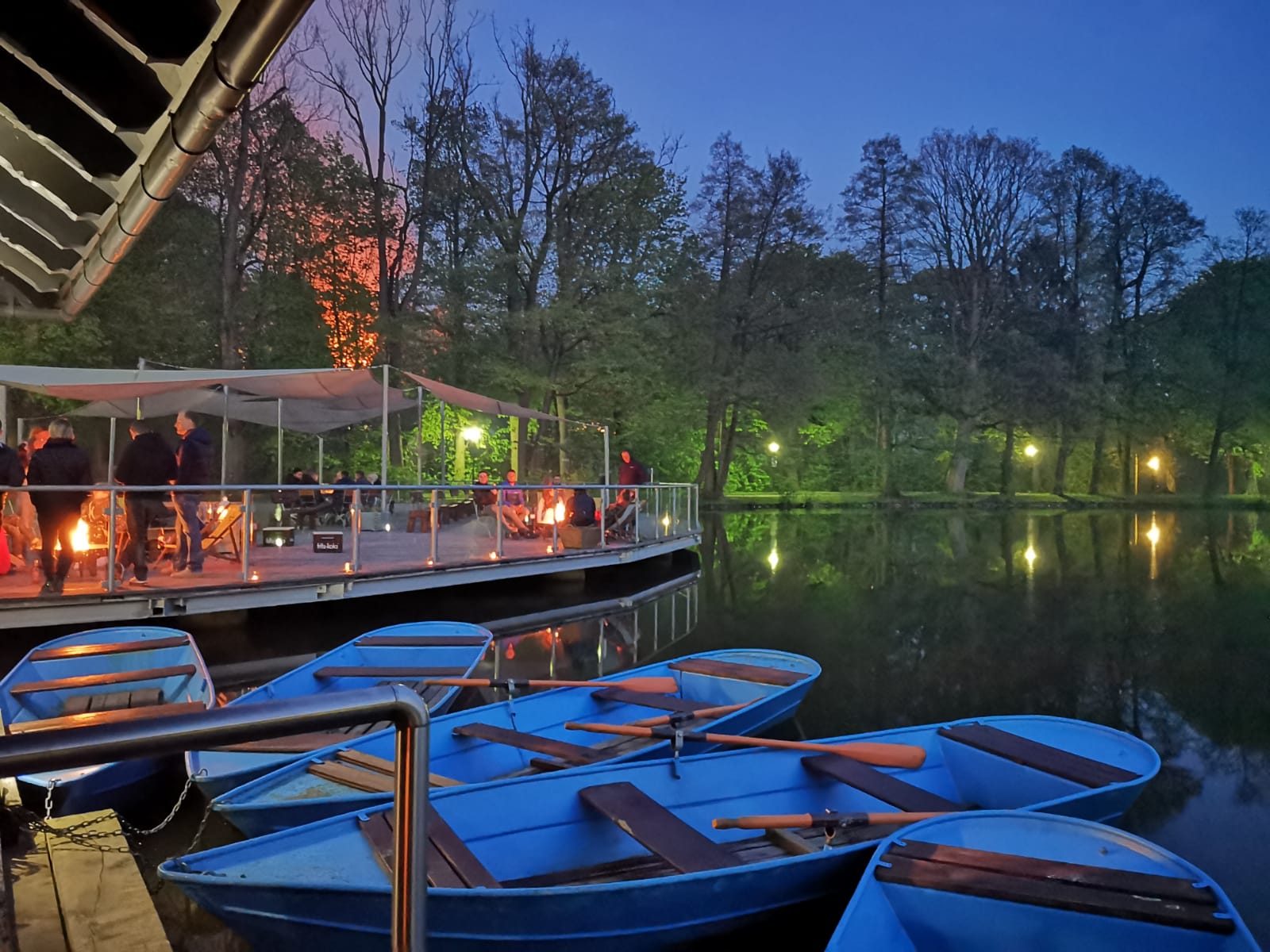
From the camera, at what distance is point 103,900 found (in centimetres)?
372

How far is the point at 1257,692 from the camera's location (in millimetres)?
9773

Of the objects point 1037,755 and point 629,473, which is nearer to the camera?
point 1037,755

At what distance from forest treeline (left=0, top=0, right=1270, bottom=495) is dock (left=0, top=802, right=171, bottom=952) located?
20.8 m

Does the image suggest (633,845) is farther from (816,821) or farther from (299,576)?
(299,576)

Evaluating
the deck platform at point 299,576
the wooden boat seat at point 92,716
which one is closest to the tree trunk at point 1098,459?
the deck platform at point 299,576

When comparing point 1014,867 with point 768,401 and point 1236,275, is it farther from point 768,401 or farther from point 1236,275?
point 1236,275

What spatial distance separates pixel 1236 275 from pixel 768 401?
29.1 meters

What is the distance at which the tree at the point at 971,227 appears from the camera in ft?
149

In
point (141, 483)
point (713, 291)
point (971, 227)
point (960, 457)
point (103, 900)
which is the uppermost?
point (971, 227)

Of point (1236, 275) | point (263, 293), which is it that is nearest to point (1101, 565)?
point (263, 293)

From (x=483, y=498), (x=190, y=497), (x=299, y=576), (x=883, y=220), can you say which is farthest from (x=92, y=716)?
(x=883, y=220)

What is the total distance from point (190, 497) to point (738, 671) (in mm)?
5622

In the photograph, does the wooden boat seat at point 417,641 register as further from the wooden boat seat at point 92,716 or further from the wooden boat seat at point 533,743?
the wooden boat seat at point 533,743

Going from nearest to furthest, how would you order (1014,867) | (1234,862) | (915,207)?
(1014,867)
(1234,862)
(915,207)
